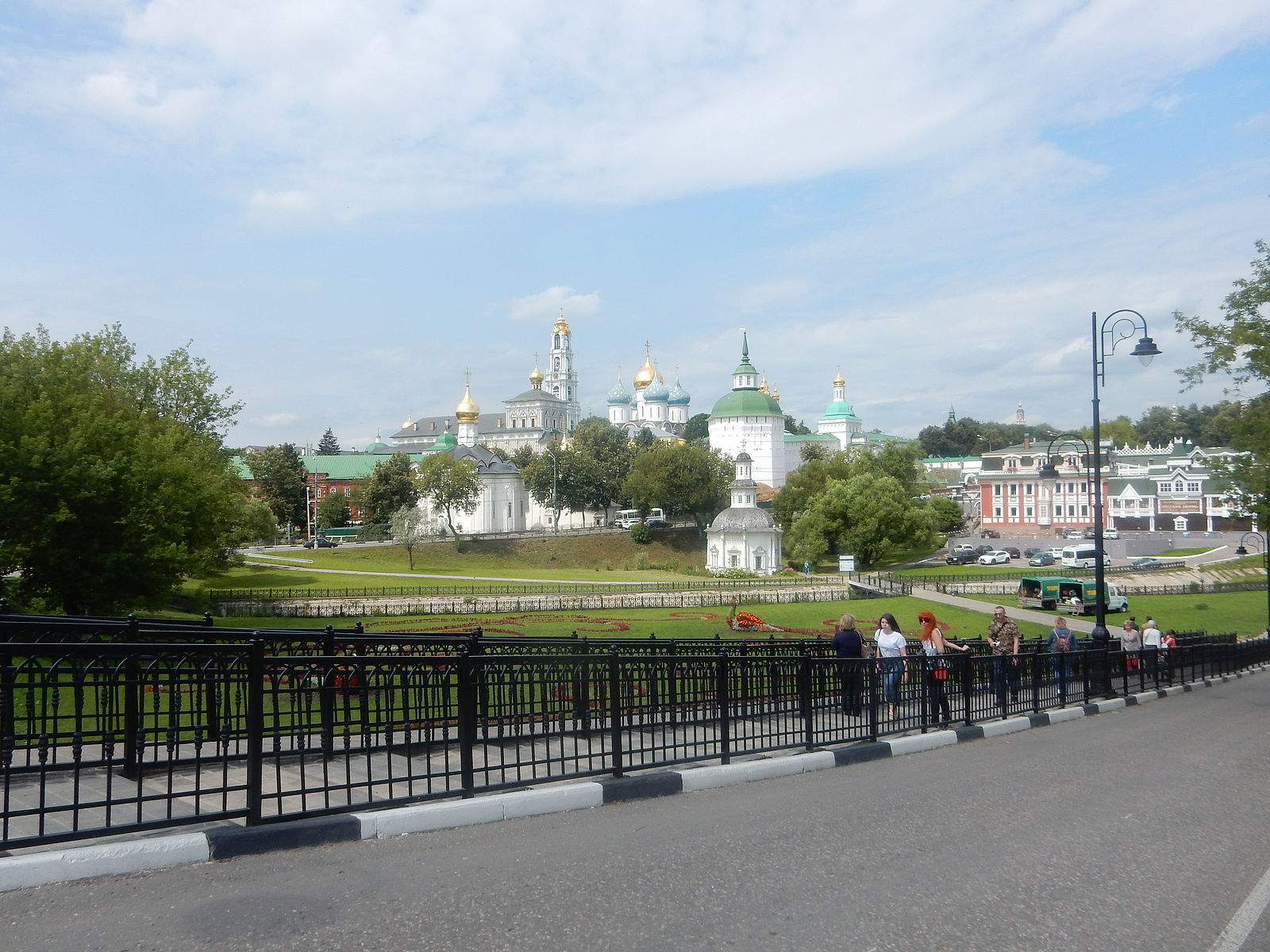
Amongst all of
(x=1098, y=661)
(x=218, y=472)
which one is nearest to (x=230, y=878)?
(x=1098, y=661)

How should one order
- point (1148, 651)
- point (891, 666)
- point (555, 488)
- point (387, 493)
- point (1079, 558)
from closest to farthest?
1. point (891, 666)
2. point (1148, 651)
3. point (1079, 558)
4. point (387, 493)
5. point (555, 488)

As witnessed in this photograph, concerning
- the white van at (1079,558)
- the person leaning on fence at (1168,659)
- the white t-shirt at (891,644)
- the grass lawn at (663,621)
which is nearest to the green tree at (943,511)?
the white van at (1079,558)

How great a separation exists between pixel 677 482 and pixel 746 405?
5081 centimetres

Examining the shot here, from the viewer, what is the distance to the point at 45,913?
208 inches

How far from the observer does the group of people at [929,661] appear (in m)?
12.2

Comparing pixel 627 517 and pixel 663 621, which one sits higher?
pixel 627 517

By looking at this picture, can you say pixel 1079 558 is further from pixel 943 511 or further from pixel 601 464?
pixel 601 464

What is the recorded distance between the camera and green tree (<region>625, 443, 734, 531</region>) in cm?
10119

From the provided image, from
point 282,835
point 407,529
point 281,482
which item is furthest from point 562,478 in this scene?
point 282,835

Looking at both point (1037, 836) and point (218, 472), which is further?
point (218, 472)

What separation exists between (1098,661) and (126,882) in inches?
736

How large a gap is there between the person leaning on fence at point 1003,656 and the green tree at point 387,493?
80136 mm

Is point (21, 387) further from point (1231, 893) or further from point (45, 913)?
point (1231, 893)

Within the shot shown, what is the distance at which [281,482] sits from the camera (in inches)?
3770
